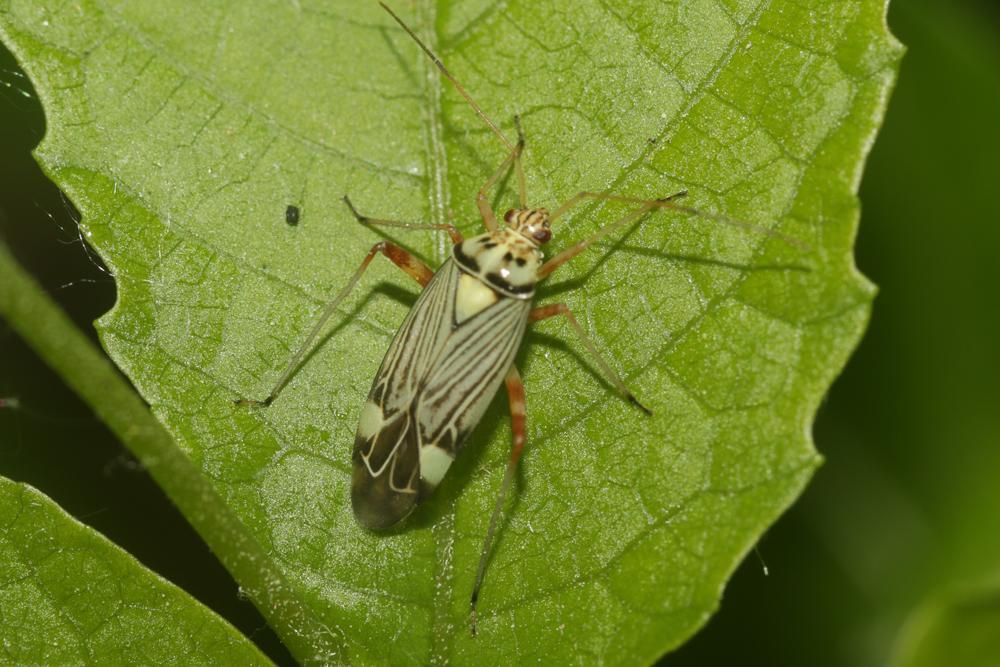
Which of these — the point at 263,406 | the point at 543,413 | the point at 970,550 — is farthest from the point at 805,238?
the point at 970,550

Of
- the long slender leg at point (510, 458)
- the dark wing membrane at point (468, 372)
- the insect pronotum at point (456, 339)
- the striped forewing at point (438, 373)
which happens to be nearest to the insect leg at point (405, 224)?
the insect pronotum at point (456, 339)

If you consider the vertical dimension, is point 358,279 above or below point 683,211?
below

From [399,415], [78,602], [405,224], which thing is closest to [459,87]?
[405,224]

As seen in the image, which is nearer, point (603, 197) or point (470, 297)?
point (603, 197)

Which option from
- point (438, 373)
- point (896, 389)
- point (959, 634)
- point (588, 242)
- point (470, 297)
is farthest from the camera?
point (896, 389)

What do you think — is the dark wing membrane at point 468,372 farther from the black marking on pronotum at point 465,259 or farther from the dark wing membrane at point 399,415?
the black marking on pronotum at point 465,259

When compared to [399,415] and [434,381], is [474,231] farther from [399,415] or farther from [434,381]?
[399,415]

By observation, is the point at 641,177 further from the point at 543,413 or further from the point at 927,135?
the point at 927,135
